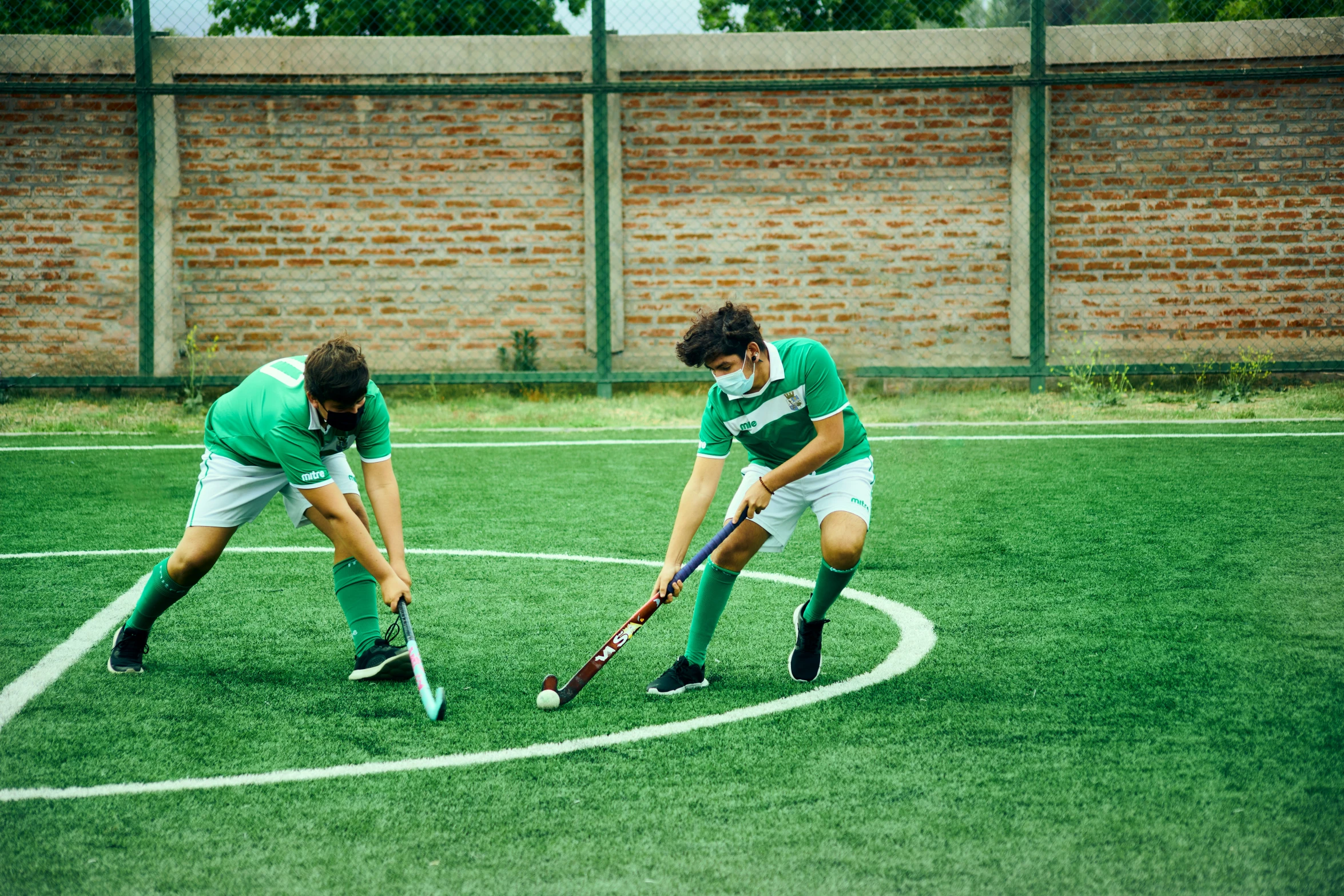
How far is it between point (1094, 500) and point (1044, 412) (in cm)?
378

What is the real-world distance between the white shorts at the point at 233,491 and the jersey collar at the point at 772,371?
140 cm

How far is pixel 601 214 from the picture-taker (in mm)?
11297

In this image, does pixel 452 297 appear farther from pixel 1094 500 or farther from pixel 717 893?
pixel 717 893

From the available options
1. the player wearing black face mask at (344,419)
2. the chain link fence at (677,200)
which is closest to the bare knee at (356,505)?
the player wearing black face mask at (344,419)

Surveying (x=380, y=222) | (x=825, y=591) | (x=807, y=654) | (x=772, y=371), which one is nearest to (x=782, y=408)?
(x=772, y=371)

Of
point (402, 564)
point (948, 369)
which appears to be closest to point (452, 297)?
point (948, 369)

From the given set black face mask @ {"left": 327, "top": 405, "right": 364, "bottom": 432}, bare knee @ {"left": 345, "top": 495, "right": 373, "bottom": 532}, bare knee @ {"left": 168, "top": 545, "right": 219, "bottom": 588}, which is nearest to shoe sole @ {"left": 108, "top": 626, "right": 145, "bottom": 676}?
bare knee @ {"left": 168, "top": 545, "right": 219, "bottom": 588}

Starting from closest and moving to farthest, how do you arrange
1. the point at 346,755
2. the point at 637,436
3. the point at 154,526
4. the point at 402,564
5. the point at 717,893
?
the point at 717,893, the point at 346,755, the point at 402,564, the point at 154,526, the point at 637,436

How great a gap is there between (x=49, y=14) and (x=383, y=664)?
36.1ft

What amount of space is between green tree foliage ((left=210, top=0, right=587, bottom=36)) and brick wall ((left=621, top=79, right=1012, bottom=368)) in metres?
3.58

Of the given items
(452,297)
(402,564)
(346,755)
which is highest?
(452,297)

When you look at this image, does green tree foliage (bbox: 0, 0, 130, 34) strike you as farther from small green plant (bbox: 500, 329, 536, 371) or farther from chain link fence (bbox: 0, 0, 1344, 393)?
small green plant (bbox: 500, 329, 536, 371)

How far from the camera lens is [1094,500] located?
696 centimetres

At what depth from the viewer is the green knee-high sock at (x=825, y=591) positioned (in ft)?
13.0
